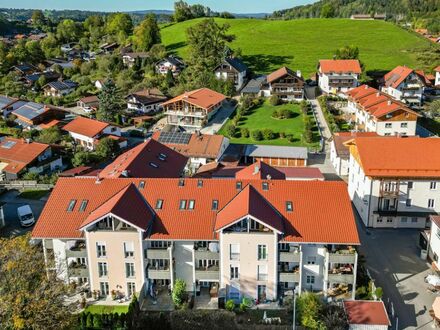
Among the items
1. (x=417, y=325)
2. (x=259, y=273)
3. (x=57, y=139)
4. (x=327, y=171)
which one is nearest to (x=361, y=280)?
(x=417, y=325)

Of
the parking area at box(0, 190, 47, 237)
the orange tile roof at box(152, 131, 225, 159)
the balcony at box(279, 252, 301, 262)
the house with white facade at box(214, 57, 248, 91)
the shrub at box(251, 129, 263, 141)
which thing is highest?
the house with white facade at box(214, 57, 248, 91)

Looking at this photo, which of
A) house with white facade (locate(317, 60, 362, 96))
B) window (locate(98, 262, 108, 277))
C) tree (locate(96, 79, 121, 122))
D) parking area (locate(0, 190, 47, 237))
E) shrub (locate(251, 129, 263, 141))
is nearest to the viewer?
window (locate(98, 262, 108, 277))

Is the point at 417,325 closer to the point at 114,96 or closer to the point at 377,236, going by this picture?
the point at 377,236

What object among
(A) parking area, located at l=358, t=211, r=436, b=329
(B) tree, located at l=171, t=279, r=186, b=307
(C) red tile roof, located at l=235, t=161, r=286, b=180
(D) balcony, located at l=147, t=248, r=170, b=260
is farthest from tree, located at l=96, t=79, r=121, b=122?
(B) tree, located at l=171, t=279, r=186, b=307

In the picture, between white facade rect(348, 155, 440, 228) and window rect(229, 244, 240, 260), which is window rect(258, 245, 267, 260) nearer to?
window rect(229, 244, 240, 260)

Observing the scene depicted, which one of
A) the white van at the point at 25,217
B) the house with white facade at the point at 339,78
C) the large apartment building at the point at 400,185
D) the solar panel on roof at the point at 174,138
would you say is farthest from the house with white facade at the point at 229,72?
the white van at the point at 25,217

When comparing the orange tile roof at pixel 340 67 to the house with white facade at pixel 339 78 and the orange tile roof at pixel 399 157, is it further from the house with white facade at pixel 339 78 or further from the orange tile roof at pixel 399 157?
the orange tile roof at pixel 399 157

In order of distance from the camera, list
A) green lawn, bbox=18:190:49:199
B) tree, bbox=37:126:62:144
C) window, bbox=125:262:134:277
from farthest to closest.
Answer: tree, bbox=37:126:62:144, green lawn, bbox=18:190:49:199, window, bbox=125:262:134:277
